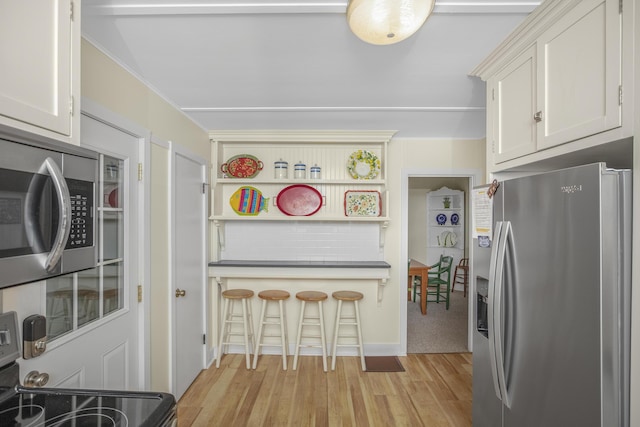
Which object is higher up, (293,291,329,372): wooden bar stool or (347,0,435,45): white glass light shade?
(347,0,435,45): white glass light shade

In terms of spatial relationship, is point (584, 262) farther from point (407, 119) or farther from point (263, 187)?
point (263, 187)

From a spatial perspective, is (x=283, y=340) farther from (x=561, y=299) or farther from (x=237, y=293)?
(x=561, y=299)

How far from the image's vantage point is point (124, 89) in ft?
5.61

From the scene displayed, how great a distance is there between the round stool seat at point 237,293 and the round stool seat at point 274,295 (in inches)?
4.2

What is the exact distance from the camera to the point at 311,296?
9.36ft

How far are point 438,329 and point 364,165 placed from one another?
2385 millimetres

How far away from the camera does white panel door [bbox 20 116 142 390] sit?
4.31 ft

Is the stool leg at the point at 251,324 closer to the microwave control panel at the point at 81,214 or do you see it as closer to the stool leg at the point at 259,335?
the stool leg at the point at 259,335

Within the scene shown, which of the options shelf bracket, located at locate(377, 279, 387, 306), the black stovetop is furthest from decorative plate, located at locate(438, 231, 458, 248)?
the black stovetop

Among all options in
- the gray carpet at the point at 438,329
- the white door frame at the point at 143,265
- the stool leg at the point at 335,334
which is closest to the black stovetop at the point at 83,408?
the white door frame at the point at 143,265

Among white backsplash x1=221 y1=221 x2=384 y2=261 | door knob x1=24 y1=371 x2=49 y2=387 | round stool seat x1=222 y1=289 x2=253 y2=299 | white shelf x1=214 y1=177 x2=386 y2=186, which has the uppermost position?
white shelf x1=214 y1=177 x2=386 y2=186

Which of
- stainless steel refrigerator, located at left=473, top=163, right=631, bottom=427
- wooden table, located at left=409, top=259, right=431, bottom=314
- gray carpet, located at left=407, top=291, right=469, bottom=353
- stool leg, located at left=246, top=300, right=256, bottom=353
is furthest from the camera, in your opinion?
wooden table, located at left=409, top=259, right=431, bottom=314

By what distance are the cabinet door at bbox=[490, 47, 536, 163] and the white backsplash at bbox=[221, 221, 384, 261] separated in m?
1.65

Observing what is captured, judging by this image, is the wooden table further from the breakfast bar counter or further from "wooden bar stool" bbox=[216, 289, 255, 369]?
"wooden bar stool" bbox=[216, 289, 255, 369]
